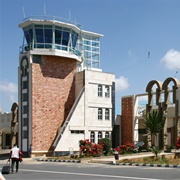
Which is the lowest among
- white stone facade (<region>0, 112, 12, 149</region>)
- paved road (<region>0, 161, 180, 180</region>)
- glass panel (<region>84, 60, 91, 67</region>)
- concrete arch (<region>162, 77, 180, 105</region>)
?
paved road (<region>0, 161, 180, 180</region>)

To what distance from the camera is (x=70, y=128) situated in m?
38.7

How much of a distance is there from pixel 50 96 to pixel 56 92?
95 centimetres

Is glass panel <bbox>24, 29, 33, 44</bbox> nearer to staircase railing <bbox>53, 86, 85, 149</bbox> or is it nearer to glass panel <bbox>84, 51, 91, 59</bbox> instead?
staircase railing <bbox>53, 86, 85, 149</bbox>

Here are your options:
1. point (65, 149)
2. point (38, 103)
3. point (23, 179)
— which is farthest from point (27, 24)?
point (23, 179)

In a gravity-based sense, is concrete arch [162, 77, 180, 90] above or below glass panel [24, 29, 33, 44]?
below

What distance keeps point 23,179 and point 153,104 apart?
2693cm

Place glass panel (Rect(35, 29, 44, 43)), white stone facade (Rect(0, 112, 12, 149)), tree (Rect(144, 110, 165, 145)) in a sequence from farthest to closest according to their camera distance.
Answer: white stone facade (Rect(0, 112, 12, 149))
glass panel (Rect(35, 29, 44, 43))
tree (Rect(144, 110, 165, 145))

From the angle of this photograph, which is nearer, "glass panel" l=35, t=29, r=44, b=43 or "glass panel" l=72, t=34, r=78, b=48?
"glass panel" l=35, t=29, r=44, b=43

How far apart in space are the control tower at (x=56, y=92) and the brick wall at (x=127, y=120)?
2.44 meters

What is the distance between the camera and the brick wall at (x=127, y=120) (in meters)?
43.1

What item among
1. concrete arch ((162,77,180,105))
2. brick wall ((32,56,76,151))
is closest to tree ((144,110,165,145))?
concrete arch ((162,77,180,105))

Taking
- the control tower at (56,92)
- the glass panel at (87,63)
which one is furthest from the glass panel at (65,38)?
the glass panel at (87,63)

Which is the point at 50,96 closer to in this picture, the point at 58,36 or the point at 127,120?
the point at 58,36

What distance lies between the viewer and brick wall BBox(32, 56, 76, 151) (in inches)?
1487
